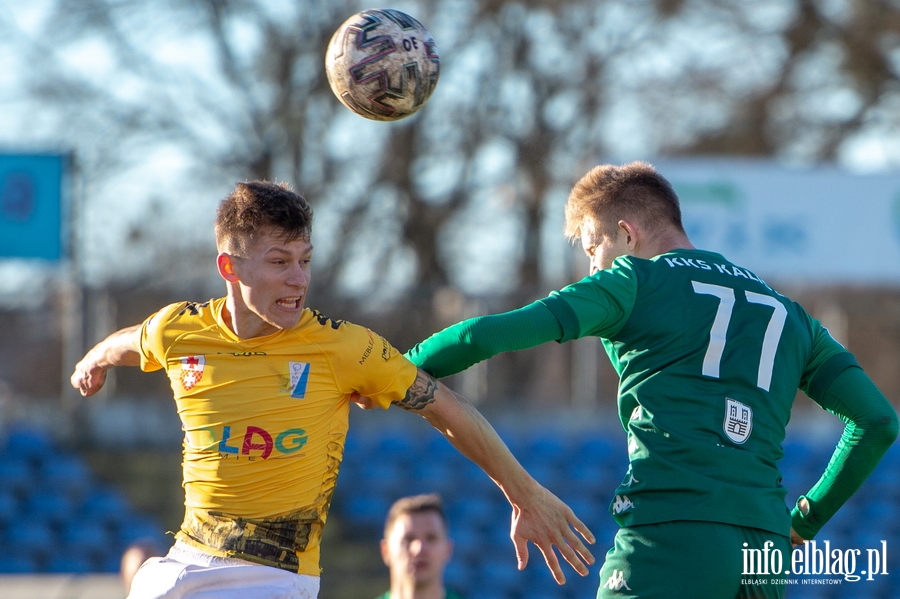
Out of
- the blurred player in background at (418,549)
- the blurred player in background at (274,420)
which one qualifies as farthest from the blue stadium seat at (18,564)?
the blurred player in background at (274,420)

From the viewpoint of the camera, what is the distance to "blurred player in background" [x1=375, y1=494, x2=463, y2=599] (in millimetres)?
5984

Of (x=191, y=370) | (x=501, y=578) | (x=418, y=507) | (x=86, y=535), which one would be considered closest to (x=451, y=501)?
(x=501, y=578)

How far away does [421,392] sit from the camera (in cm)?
376

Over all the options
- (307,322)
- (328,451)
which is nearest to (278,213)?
(307,322)

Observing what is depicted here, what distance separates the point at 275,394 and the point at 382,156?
15105mm

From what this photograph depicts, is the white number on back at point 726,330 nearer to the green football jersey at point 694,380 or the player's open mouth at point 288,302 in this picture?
the green football jersey at point 694,380

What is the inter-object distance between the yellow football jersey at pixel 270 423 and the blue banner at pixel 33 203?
9387mm

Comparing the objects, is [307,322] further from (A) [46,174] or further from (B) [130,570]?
(A) [46,174]

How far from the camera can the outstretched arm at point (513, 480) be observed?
3.71 metres

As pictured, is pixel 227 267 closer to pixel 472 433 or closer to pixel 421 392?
pixel 421 392

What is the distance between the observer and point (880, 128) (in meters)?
20.2

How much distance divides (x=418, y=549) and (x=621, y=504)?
266cm

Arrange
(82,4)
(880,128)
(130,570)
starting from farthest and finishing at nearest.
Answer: (880,128), (82,4), (130,570)

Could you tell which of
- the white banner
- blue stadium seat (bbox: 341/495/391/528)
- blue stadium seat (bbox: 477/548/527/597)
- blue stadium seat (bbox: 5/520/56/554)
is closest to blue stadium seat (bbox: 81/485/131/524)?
blue stadium seat (bbox: 5/520/56/554)
